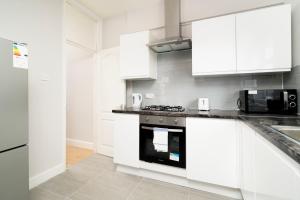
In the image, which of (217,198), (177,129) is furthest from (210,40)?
(217,198)

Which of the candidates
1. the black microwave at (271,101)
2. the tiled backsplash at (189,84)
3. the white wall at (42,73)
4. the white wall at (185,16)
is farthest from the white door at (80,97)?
the black microwave at (271,101)

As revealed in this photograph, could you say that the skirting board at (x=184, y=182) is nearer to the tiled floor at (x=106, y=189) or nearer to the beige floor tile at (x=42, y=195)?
the tiled floor at (x=106, y=189)

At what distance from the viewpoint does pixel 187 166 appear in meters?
1.75

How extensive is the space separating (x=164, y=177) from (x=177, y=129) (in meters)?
0.73

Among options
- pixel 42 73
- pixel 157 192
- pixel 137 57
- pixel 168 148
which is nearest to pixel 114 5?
pixel 137 57

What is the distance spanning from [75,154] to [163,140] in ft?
6.82

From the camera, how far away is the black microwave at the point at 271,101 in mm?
1539

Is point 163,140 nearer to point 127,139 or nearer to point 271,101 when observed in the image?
point 127,139

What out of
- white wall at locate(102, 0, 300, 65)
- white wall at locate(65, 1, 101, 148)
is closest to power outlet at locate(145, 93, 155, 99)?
white wall at locate(102, 0, 300, 65)

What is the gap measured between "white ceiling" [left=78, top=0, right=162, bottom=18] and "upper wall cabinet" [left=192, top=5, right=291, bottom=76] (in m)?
1.20

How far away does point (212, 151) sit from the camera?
163cm

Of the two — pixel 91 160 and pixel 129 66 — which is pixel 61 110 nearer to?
pixel 91 160

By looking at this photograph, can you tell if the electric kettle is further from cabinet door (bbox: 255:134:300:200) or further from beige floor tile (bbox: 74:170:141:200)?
cabinet door (bbox: 255:134:300:200)

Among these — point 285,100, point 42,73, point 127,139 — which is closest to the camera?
point 285,100
